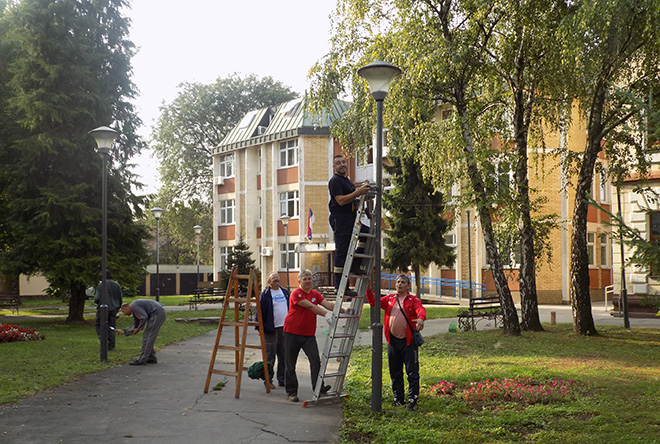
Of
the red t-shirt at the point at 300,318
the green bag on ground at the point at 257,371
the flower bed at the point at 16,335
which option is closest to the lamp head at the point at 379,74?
the red t-shirt at the point at 300,318

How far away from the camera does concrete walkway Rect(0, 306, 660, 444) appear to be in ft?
26.2

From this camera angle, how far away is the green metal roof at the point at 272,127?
4844cm

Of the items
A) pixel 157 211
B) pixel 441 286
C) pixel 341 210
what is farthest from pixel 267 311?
pixel 441 286

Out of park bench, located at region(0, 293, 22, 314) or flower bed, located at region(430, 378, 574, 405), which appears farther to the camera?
park bench, located at region(0, 293, 22, 314)

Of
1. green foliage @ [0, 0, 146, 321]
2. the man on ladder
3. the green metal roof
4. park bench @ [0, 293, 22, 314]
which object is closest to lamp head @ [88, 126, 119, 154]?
the man on ladder

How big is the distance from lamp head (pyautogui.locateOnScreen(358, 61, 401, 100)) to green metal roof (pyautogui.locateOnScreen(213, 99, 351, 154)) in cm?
3795

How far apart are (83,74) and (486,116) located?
Result: 14.5m

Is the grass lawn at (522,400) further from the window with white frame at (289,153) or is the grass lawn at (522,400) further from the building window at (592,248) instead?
the window with white frame at (289,153)

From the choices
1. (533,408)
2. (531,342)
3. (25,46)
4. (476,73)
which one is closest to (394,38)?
(476,73)

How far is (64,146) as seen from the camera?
82.6ft

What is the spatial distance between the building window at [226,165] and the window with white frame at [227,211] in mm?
2089

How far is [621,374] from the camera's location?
1184 cm

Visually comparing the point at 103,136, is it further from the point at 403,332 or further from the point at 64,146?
the point at 64,146

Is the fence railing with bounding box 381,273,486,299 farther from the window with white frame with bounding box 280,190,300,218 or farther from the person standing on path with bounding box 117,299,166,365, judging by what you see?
the person standing on path with bounding box 117,299,166,365
